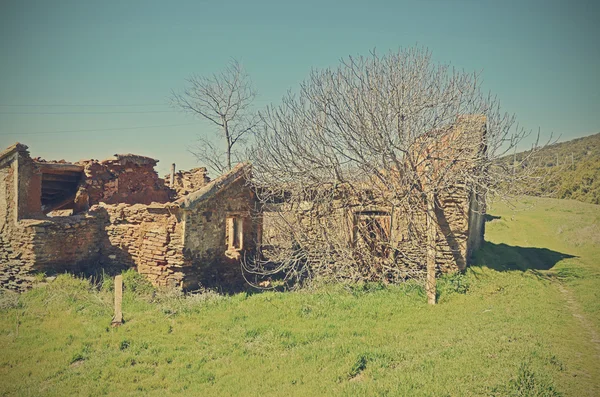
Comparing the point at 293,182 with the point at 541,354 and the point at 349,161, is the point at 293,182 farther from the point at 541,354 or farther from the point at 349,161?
the point at 541,354

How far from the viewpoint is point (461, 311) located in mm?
9156

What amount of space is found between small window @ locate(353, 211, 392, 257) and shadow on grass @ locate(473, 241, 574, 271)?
3.29 metres

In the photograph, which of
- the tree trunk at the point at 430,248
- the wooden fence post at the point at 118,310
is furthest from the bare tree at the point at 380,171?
the wooden fence post at the point at 118,310

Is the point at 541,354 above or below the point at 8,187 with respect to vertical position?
below

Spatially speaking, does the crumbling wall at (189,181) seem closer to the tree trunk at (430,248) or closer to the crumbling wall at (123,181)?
the crumbling wall at (123,181)

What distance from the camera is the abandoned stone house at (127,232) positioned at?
35.8ft

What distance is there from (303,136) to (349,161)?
5.85 feet

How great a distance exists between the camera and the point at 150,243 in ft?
36.9

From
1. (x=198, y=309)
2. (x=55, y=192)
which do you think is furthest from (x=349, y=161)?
(x=55, y=192)

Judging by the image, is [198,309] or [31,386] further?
[198,309]

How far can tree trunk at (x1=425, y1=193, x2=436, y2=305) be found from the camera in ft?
32.6

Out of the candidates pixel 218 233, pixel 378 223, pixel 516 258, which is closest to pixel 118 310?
pixel 218 233

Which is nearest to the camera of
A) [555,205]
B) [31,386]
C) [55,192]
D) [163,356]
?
[31,386]

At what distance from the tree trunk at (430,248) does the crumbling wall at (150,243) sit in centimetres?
673
